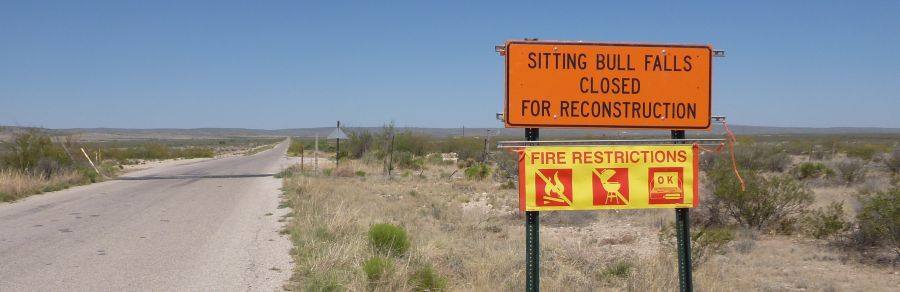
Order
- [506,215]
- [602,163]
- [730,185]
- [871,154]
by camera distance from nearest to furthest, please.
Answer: [602,163], [730,185], [506,215], [871,154]

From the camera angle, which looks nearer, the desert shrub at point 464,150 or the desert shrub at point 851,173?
the desert shrub at point 851,173

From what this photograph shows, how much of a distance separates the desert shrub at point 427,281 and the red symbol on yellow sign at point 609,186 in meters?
2.22

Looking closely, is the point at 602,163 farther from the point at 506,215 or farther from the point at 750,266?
the point at 506,215

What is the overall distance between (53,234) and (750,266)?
10.2 m

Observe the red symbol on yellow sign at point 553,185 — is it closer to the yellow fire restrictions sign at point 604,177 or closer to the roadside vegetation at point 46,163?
the yellow fire restrictions sign at point 604,177

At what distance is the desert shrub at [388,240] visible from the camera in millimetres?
8781

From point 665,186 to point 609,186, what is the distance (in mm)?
446

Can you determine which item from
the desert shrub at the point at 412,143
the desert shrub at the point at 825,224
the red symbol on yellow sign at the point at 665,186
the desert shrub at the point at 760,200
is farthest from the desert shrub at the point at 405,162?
the red symbol on yellow sign at the point at 665,186

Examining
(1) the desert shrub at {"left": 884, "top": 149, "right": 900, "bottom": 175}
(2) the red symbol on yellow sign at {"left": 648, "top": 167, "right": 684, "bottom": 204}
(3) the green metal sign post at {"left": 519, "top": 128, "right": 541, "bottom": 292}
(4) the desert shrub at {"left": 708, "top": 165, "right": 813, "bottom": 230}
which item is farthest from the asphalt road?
(1) the desert shrub at {"left": 884, "top": 149, "right": 900, "bottom": 175}

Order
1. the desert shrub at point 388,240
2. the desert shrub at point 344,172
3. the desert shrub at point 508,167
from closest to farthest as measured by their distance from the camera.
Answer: the desert shrub at point 388,240 → the desert shrub at point 508,167 → the desert shrub at point 344,172

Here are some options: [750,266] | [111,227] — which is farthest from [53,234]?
→ [750,266]

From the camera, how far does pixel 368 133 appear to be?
51.9m

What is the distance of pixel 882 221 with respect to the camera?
10.3 metres

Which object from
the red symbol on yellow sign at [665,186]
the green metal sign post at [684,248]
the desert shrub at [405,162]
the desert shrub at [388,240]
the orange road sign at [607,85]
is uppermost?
the orange road sign at [607,85]
